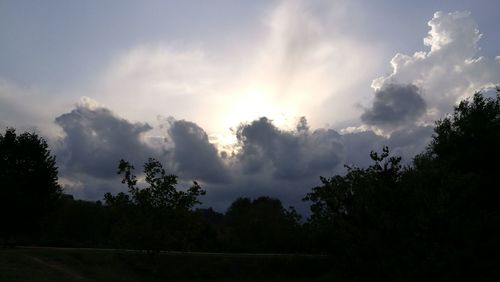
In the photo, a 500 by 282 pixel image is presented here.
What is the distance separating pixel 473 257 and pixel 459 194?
12025 mm

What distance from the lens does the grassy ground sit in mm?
34375

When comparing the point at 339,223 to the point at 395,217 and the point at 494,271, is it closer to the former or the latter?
the point at 395,217

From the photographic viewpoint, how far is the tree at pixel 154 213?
1270 inches

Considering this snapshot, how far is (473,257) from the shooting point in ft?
66.0

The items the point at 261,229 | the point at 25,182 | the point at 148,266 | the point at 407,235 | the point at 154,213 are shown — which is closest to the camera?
the point at 407,235

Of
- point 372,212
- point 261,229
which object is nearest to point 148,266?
point 372,212

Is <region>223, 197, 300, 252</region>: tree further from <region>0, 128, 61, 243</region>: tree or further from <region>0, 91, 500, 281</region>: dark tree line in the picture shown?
<region>0, 128, 61, 243</region>: tree

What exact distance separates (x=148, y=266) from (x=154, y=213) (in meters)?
13.1

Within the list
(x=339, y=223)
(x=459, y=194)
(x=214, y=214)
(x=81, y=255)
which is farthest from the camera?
(x=214, y=214)

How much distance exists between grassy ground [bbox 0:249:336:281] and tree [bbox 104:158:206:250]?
215 cm

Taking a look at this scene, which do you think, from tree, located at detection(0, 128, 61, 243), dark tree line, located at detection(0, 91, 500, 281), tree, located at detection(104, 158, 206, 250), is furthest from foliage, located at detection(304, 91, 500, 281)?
tree, located at detection(0, 128, 61, 243)

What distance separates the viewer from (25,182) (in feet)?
166

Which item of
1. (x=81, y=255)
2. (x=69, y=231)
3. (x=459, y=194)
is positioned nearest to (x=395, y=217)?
(x=459, y=194)

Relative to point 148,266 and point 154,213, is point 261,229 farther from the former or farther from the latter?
point 154,213
